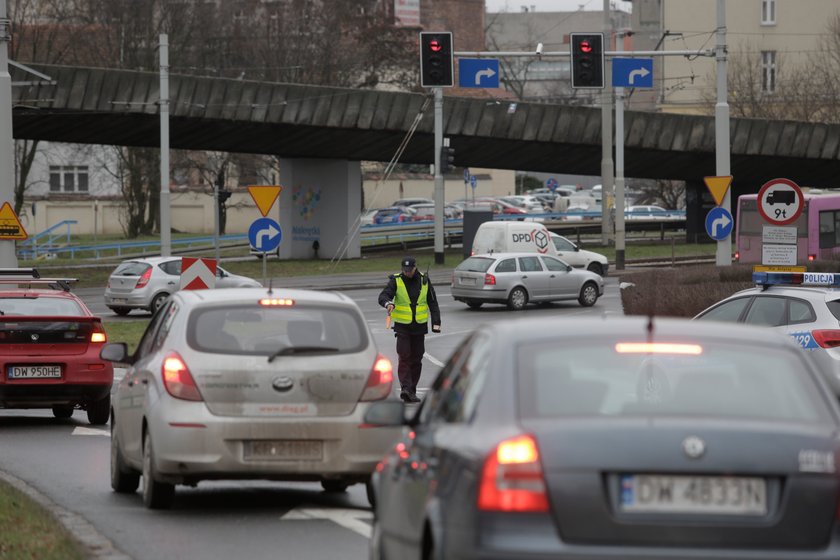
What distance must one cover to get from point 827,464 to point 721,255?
27879 millimetres

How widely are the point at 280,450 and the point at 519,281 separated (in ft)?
98.5

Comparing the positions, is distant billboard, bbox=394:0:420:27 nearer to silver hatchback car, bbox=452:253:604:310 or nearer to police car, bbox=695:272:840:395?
silver hatchback car, bbox=452:253:604:310

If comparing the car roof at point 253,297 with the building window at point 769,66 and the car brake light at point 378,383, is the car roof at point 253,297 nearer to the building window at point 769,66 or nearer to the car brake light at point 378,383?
the car brake light at point 378,383

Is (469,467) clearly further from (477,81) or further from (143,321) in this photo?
Result: (477,81)

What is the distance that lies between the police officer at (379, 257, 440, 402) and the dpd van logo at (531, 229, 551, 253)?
29.7 metres

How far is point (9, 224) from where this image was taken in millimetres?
27359

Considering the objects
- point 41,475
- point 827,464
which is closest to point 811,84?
point 41,475

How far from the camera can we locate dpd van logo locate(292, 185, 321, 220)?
64.4 m

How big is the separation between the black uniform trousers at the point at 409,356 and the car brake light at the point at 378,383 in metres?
9.50

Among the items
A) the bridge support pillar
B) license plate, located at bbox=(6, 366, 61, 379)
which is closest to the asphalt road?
license plate, located at bbox=(6, 366, 61, 379)

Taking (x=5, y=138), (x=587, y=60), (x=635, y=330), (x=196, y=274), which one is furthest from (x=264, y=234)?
(x=635, y=330)

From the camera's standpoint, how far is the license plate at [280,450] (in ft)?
34.9

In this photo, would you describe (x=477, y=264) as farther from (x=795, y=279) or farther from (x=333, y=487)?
(x=333, y=487)

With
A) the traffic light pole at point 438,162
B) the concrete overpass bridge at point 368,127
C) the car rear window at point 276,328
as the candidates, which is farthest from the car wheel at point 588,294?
the car rear window at point 276,328
